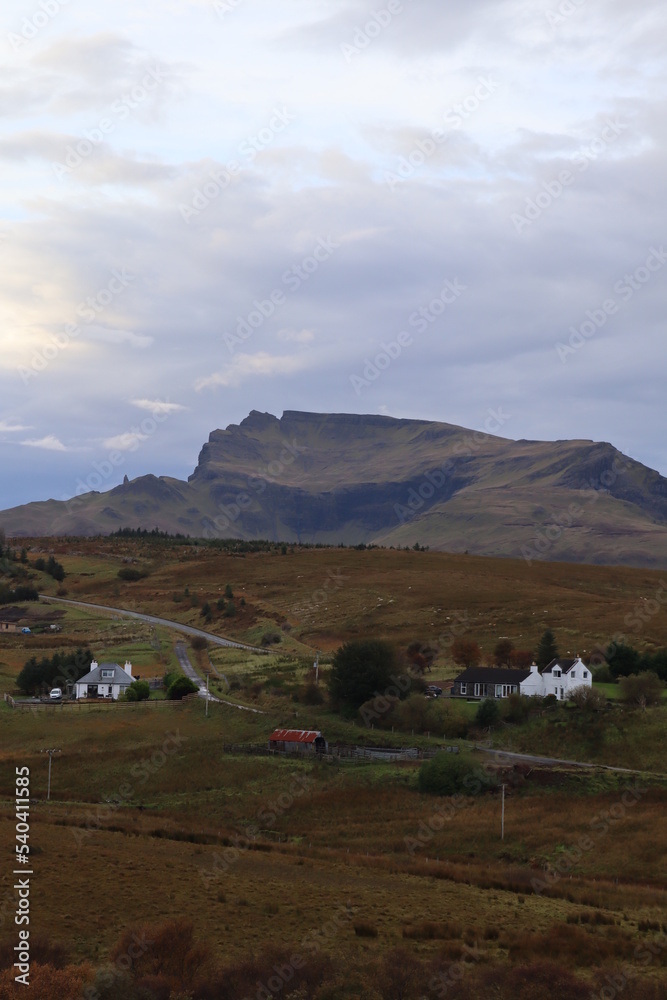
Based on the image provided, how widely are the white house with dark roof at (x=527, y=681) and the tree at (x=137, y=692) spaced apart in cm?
2681

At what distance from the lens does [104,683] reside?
86.5m

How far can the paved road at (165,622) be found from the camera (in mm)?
114250

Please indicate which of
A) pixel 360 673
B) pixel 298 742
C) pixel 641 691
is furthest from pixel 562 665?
pixel 298 742

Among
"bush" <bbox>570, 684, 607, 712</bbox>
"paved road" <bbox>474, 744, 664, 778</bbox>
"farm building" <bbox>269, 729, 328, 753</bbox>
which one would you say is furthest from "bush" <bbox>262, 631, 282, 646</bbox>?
"paved road" <bbox>474, 744, 664, 778</bbox>

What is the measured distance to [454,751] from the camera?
2486 inches

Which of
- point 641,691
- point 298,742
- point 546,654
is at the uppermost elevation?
point 546,654

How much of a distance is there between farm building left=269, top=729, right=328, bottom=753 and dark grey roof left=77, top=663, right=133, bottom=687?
79.0 feet

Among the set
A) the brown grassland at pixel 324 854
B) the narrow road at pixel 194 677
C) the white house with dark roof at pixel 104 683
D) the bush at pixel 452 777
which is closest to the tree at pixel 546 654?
the brown grassland at pixel 324 854

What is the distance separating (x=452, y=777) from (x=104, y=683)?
1591 inches

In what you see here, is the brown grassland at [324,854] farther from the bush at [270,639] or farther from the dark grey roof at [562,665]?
the bush at [270,639]

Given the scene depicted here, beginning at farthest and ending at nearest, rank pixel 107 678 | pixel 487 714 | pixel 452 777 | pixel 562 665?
1. pixel 107 678
2. pixel 562 665
3. pixel 487 714
4. pixel 452 777

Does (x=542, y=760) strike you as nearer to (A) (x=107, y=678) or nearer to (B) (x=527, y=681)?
(B) (x=527, y=681)

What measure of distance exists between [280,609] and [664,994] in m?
115

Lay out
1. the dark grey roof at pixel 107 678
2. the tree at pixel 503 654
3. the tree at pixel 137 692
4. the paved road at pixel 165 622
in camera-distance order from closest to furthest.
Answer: the tree at pixel 137 692 → the dark grey roof at pixel 107 678 → the tree at pixel 503 654 → the paved road at pixel 165 622
